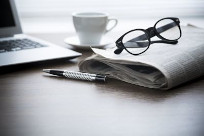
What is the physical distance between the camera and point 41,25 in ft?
4.38

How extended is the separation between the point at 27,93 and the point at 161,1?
0.92m

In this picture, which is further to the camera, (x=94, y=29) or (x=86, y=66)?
(x=94, y=29)

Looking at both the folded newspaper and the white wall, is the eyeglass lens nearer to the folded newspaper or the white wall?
the folded newspaper

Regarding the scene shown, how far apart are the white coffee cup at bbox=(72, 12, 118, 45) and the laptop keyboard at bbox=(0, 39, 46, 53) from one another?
0.41 feet

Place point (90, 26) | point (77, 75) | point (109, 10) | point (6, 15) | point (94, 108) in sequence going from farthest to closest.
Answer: point (109, 10) → point (6, 15) → point (90, 26) → point (77, 75) → point (94, 108)

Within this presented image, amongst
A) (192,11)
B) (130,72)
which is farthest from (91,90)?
(192,11)

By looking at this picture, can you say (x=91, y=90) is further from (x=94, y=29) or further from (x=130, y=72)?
(x=94, y=29)

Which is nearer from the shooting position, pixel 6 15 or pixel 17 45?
pixel 17 45

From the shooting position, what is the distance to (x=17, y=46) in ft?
2.90

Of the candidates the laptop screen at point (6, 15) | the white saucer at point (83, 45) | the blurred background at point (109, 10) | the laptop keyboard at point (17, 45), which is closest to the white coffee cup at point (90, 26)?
the white saucer at point (83, 45)

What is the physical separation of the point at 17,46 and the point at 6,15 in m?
0.19

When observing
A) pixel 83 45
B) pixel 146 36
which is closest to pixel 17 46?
pixel 83 45

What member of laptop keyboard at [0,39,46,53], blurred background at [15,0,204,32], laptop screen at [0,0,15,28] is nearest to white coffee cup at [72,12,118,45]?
laptop keyboard at [0,39,46,53]

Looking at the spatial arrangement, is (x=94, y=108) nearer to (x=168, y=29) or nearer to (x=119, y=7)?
(x=168, y=29)
